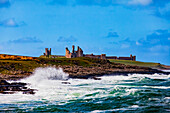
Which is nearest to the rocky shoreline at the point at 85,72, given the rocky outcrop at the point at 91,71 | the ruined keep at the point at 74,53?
the rocky outcrop at the point at 91,71

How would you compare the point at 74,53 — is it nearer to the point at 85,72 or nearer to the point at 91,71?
the point at 91,71

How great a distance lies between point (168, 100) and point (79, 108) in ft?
28.6

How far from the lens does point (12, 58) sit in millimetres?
84938

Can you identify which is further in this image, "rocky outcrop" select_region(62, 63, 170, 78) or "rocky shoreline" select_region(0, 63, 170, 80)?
"rocky outcrop" select_region(62, 63, 170, 78)

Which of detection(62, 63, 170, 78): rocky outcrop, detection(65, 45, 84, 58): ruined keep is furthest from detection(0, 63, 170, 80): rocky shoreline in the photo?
detection(65, 45, 84, 58): ruined keep

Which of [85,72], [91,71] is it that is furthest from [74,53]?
[85,72]

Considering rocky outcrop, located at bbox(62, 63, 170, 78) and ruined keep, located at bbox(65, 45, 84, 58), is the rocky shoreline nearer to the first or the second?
rocky outcrop, located at bbox(62, 63, 170, 78)

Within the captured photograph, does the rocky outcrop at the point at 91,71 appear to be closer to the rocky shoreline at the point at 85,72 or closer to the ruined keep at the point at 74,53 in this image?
the rocky shoreline at the point at 85,72

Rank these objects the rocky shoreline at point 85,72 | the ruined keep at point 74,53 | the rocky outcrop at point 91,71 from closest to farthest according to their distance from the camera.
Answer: the rocky shoreline at point 85,72 → the rocky outcrop at point 91,71 → the ruined keep at point 74,53

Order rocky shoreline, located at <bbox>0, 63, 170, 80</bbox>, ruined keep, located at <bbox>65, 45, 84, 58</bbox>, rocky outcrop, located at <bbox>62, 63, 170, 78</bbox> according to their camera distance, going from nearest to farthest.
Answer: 1. rocky shoreline, located at <bbox>0, 63, 170, 80</bbox>
2. rocky outcrop, located at <bbox>62, 63, 170, 78</bbox>
3. ruined keep, located at <bbox>65, 45, 84, 58</bbox>

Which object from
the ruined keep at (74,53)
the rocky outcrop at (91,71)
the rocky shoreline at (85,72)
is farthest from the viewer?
the ruined keep at (74,53)

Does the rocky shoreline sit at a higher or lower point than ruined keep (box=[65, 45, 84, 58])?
lower

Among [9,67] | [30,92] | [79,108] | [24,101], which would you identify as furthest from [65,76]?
[79,108]

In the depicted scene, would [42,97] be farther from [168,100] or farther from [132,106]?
[168,100]
